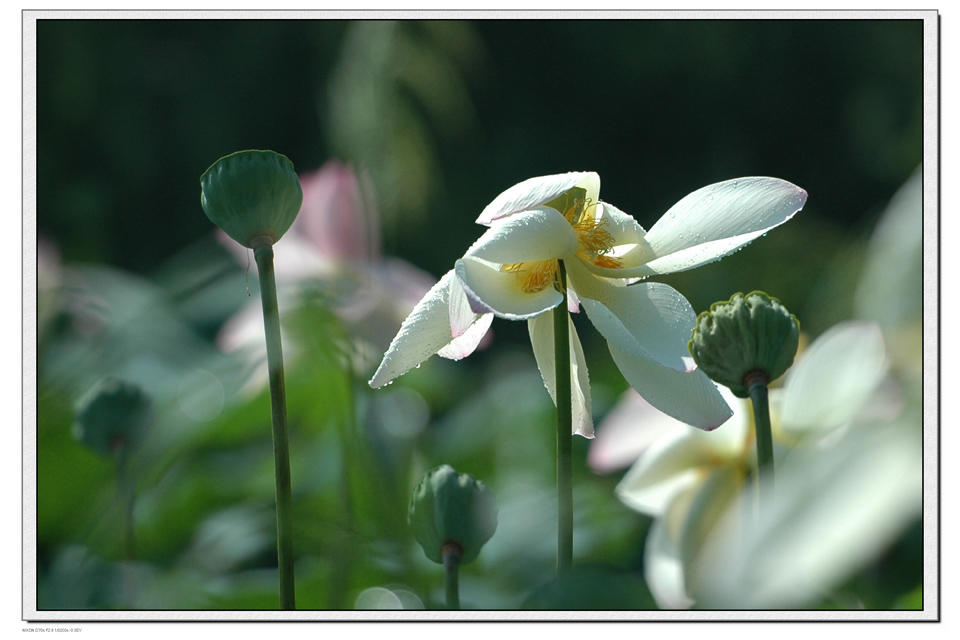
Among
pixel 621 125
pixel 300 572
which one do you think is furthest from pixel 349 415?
pixel 621 125

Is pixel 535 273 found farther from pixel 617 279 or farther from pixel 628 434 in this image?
pixel 628 434

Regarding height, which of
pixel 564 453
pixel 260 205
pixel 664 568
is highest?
pixel 260 205

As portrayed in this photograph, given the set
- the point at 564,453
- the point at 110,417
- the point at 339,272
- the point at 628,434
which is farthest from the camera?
the point at 339,272

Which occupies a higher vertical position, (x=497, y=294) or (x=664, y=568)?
(x=497, y=294)

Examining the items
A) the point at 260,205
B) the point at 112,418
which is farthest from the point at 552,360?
the point at 112,418

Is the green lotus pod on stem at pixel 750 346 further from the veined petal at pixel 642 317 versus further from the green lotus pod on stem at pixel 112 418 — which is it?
the green lotus pod on stem at pixel 112 418

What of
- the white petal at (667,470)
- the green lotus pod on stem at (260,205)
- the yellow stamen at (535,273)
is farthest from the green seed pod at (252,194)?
the white petal at (667,470)

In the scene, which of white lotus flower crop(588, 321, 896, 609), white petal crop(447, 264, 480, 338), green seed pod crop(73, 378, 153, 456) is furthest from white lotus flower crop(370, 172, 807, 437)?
green seed pod crop(73, 378, 153, 456)

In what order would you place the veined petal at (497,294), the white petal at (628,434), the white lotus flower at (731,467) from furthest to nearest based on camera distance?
1. the white petal at (628,434)
2. the white lotus flower at (731,467)
3. the veined petal at (497,294)
